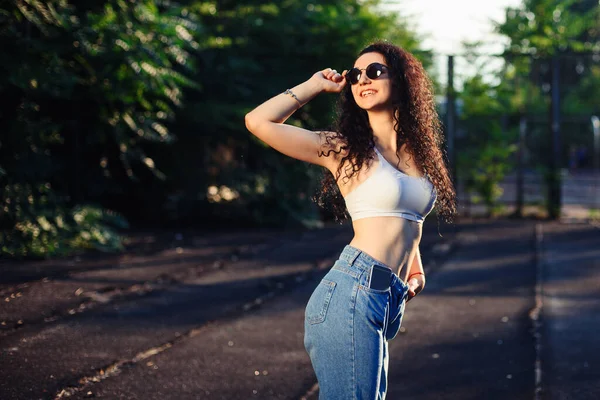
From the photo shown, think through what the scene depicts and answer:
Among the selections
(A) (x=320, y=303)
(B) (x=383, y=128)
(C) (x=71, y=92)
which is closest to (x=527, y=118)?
(C) (x=71, y=92)

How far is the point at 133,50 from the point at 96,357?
236 inches

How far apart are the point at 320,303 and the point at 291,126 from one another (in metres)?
0.67

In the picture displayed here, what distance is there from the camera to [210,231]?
597 inches

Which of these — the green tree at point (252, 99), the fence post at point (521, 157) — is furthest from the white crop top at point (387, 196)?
the fence post at point (521, 157)

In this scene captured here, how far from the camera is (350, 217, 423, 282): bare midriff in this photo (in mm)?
2957

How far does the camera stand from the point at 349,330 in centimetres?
284

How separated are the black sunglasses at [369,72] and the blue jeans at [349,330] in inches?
26.7

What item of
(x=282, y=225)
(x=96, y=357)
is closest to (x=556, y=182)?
(x=282, y=225)

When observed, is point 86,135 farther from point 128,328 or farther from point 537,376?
point 537,376

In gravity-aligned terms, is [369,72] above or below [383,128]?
above

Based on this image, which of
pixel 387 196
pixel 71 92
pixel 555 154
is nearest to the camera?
pixel 387 196

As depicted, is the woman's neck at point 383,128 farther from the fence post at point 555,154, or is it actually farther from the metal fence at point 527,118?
the fence post at point 555,154

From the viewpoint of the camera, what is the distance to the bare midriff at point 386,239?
2.96m

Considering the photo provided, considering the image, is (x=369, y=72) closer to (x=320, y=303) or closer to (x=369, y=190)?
(x=369, y=190)
